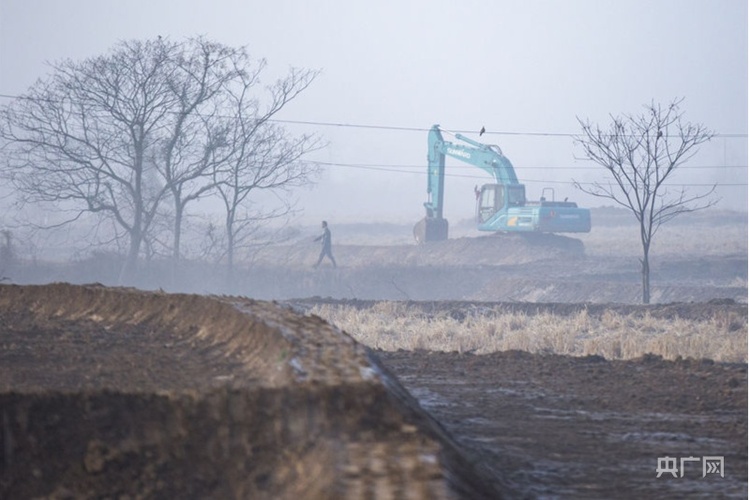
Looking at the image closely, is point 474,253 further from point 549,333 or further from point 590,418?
point 590,418

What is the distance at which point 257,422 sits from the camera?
5.13 metres

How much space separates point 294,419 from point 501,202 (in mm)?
37823

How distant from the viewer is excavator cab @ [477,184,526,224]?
137 ft

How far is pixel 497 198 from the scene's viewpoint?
4250 cm

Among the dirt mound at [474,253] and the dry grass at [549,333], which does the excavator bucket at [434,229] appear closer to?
the dirt mound at [474,253]

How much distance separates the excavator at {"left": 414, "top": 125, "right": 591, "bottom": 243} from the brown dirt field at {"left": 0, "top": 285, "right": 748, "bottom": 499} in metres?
31.3

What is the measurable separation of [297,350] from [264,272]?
31853 millimetres

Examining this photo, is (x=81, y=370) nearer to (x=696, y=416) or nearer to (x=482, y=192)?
(x=696, y=416)

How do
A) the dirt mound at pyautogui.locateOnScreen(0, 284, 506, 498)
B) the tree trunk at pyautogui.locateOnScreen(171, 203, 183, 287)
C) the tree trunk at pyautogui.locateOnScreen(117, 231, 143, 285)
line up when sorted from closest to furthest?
the dirt mound at pyautogui.locateOnScreen(0, 284, 506, 498) → the tree trunk at pyautogui.locateOnScreen(117, 231, 143, 285) → the tree trunk at pyautogui.locateOnScreen(171, 203, 183, 287)

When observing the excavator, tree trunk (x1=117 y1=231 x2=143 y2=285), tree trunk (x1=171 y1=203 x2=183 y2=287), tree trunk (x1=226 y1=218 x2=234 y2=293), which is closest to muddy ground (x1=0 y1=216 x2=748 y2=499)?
tree trunk (x1=117 y1=231 x2=143 y2=285)

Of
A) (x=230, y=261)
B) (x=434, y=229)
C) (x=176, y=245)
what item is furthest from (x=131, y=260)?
(x=434, y=229)

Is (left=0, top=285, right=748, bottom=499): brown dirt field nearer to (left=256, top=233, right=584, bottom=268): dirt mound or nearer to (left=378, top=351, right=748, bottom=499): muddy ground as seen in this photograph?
(left=378, top=351, right=748, bottom=499): muddy ground

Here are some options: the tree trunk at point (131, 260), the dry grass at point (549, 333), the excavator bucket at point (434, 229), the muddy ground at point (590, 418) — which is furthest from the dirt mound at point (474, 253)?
the muddy ground at point (590, 418)

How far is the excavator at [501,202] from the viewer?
40.8 meters
